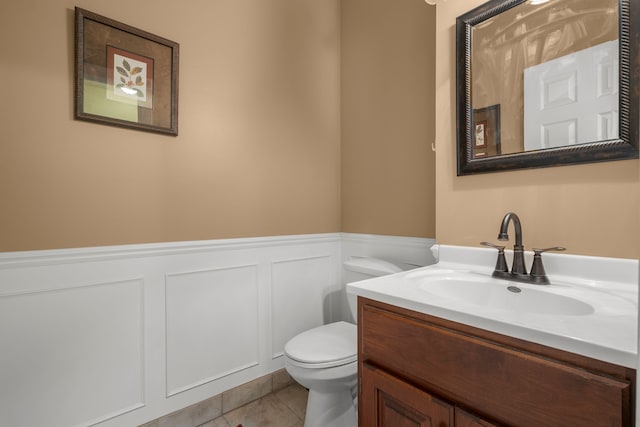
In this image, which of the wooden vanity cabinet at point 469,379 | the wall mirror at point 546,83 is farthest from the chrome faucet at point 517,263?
A: the wooden vanity cabinet at point 469,379

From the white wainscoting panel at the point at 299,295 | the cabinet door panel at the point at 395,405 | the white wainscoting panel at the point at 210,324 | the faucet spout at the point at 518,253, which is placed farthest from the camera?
the white wainscoting panel at the point at 299,295

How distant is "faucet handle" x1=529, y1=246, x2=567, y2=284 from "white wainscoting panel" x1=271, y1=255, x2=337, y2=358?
4.22 ft

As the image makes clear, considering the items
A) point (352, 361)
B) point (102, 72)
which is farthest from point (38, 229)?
point (352, 361)

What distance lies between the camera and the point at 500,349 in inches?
27.9

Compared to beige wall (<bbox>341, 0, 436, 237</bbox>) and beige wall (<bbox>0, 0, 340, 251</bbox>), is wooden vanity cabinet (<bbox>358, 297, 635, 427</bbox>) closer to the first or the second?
beige wall (<bbox>341, 0, 436, 237</bbox>)

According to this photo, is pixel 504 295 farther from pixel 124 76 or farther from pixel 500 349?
pixel 124 76

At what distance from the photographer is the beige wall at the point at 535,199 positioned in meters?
0.95

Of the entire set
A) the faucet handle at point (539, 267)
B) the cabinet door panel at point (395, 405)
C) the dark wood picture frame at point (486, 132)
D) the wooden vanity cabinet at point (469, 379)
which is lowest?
the cabinet door panel at point (395, 405)

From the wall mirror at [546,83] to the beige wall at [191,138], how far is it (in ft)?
3.31

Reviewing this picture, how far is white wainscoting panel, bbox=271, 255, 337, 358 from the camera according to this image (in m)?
1.88

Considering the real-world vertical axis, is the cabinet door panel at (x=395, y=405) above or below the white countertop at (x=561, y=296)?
below

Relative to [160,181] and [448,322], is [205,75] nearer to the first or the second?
[160,181]

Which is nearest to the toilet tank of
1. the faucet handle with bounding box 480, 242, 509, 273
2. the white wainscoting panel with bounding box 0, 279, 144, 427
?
the faucet handle with bounding box 480, 242, 509, 273

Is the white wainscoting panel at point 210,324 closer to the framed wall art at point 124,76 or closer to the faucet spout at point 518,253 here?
the framed wall art at point 124,76
